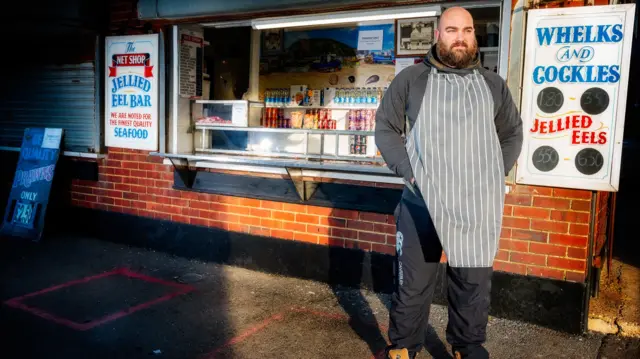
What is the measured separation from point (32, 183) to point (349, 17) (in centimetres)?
486

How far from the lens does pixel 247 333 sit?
160 inches

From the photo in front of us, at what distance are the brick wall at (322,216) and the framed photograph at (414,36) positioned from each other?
2.11 m

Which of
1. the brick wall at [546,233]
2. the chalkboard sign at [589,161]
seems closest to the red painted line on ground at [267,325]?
the brick wall at [546,233]

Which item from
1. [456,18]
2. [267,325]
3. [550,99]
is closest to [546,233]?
[550,99]

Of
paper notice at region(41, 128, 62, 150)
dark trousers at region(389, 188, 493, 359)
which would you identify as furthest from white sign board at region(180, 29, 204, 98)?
dark trousers at region(389, 188, 493, 359)

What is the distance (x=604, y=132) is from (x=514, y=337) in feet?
5.65

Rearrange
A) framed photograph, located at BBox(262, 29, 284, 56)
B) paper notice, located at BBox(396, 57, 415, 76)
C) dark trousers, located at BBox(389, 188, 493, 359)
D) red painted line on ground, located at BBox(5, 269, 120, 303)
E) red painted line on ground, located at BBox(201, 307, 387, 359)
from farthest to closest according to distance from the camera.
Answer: framed photograph, located at BBox(262, 29, 284, 56) < paper notice, located at BBox(396, 57, 415, 76) < red painted line on ground, located at BBox(5, 269, 120, 303) < red painted line on ground, located at BBox(201, 307, 387, 359) < dark trousers, located at BBox(389, 188, 493, 359)

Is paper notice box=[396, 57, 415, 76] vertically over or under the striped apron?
over

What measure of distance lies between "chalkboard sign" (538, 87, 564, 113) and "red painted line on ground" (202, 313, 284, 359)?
2.72 metres

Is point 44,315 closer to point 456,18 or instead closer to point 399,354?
point 399,354

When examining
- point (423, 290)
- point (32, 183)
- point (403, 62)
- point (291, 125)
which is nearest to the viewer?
point (423, 290)

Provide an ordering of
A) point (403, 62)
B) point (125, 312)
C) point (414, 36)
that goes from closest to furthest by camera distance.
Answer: point (125, 312) < point (414, 36) < point (403, 62)

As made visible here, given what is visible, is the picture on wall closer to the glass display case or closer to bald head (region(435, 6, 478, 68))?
the glass display case

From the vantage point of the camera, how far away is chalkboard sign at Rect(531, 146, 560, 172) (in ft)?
13.6
